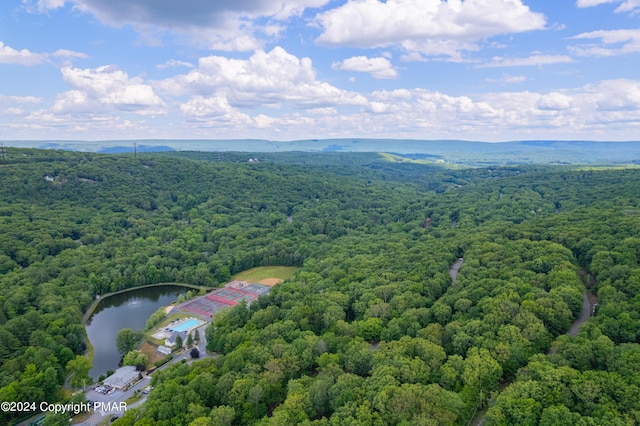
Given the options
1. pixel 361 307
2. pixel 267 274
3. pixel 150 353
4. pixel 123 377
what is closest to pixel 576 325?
pixel 361 307

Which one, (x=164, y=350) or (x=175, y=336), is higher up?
(x=175, y=336)

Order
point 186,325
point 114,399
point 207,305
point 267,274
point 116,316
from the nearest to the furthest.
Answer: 1. point 114,399
2. point 186,325
3. point 116,316
4. point 207,305
5. point 267,274

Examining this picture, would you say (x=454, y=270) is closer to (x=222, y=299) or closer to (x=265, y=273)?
(x=222, y=299)

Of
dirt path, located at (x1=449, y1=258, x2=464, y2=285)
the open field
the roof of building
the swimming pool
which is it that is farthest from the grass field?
dirt path, located at (x1=449, y1=258, x2=464, y2=285)

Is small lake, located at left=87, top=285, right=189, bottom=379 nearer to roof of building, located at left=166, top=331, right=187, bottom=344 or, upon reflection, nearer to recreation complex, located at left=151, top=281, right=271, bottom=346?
recreation complex, located at left=151, top=281, right=271, bottom=346

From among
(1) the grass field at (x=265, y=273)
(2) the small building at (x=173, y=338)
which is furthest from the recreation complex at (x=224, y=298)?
(2) the small building at (x=173, y=338)

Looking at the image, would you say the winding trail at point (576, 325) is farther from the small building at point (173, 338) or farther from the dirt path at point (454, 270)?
the small building at point (173, 338)
